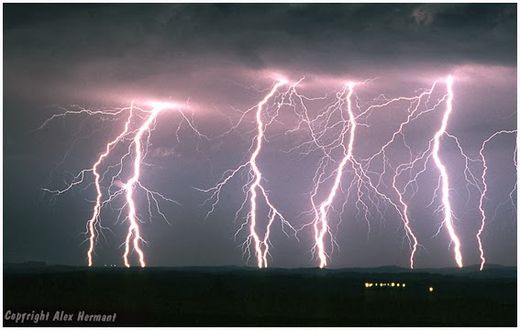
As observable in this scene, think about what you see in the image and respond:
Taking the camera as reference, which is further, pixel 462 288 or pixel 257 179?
pixel 462 288

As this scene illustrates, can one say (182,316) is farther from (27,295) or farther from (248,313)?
(27,295)

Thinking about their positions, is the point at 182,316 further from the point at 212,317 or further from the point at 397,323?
the point at 397,323

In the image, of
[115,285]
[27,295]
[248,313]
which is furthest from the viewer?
[115,285]

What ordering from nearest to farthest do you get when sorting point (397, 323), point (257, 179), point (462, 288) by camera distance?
point (397, 323) < point (257, 179) < point (462, 288)

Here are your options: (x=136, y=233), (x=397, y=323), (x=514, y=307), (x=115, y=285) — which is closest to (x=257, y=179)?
(x=136, y=233)

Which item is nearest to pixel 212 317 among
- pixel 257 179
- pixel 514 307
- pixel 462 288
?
pixel 257 179

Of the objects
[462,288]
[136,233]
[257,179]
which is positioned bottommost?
[462,288]

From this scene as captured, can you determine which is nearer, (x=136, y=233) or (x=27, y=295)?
(x=136, y=233)

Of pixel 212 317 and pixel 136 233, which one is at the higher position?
pixel 136 233

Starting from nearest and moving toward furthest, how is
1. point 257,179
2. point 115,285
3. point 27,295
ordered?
point 257,179 → point 27,295 → point 115,285
